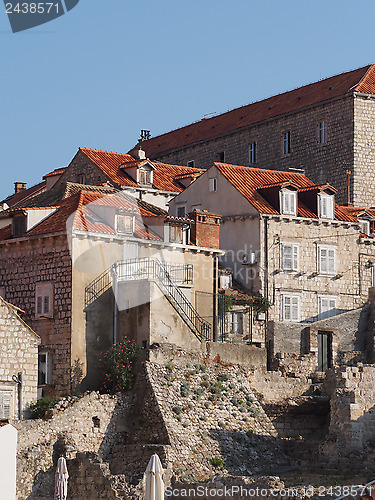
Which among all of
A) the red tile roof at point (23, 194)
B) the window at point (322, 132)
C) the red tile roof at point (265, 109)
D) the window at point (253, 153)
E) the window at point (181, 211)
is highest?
the red tile roof at point (265, 109)

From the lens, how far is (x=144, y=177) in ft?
221

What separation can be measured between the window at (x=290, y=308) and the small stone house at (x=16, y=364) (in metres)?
15.4

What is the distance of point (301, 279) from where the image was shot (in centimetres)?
5759

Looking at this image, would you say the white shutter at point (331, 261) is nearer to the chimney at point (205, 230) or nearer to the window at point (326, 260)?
the window at point (326, 260)

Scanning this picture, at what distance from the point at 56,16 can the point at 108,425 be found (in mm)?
19248

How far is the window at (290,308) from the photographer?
5684cm

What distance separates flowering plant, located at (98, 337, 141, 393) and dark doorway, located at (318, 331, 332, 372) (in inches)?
456

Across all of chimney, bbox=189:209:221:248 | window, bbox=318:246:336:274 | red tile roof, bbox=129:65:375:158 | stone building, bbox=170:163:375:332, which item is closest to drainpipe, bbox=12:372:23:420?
chimney, bbox=189:209:221:248

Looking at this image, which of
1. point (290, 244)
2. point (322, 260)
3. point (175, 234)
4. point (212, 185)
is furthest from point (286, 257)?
point (175, 234)

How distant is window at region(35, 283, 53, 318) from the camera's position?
47097mm

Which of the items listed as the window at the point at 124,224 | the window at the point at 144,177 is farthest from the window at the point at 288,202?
the window at the point at 144,177

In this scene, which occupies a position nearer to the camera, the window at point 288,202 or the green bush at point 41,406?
the green bush at point 41,406

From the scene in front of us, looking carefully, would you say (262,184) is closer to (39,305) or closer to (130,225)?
(130,225)

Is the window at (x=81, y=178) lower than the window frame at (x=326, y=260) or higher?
higher
